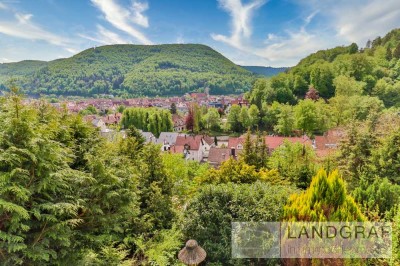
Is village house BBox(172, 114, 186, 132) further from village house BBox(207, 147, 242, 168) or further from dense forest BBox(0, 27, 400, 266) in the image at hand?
dense forest BBox(0, 27, 400, 266)

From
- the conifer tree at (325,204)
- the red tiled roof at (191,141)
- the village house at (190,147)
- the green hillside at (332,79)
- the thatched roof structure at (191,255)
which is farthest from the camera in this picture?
the green hillside at (332,79)

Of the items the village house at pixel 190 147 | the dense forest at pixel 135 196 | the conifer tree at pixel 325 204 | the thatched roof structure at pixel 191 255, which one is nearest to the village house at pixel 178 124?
the village house at pixel 190 147

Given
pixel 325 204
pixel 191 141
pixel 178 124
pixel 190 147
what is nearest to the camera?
pixel 325 204

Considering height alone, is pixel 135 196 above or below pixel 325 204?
below

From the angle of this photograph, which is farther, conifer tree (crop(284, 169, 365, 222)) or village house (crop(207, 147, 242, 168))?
village house (crop(207, 147, 242, 168))

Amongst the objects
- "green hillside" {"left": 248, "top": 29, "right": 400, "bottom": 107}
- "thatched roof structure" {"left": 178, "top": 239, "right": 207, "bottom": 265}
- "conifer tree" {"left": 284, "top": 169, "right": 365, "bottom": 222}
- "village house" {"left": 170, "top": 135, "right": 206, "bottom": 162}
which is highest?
"green hillside" {"left": 248, "top": 29, "right": 400, "bottom": 107}

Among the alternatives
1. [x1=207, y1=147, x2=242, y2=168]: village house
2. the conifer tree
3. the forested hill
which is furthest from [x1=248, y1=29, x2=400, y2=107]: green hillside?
the forested hill

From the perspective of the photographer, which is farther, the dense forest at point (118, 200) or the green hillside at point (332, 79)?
the green hillside at point (332, 79)

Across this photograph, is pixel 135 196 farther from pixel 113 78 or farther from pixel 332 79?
pixel 113 78

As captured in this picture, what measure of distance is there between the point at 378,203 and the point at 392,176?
372 centimetres

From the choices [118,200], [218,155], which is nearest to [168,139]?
[218,155]

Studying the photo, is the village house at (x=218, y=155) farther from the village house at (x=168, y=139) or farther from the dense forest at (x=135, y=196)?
the dense forest at (x=135, y=196)

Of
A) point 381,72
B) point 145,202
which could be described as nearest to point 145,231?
point 145,202

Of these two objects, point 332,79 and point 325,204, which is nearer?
point 325,204
